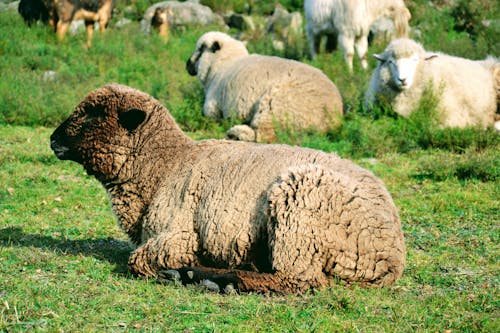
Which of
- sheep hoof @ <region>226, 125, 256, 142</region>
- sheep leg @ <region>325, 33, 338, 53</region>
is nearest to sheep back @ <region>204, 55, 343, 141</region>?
sheep hoof @ <region>226, 125, 256, 142</region>

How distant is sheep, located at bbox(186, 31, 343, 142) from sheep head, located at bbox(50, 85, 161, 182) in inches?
230

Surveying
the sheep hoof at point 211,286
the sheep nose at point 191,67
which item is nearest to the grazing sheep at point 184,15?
the sheep nose at point 191,67

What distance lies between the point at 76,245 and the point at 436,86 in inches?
290

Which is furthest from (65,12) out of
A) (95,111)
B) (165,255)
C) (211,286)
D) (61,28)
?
(211,286)

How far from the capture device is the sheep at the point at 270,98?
12.7 m

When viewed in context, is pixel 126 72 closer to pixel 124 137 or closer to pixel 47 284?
pixel 124 137

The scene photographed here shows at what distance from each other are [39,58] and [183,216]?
11.7 m

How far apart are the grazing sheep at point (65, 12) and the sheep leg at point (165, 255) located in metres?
13.3

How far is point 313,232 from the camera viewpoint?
567cm

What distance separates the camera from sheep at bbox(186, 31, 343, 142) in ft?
41.8

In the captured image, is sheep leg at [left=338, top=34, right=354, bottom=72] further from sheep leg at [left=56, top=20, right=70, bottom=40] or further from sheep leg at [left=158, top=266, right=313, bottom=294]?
sheep leg at [left=158, top=266, right=313, bottom=294]

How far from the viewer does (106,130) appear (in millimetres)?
6801

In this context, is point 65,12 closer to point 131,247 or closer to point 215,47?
point 215,47

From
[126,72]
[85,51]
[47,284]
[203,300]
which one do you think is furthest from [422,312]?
[85,51]
